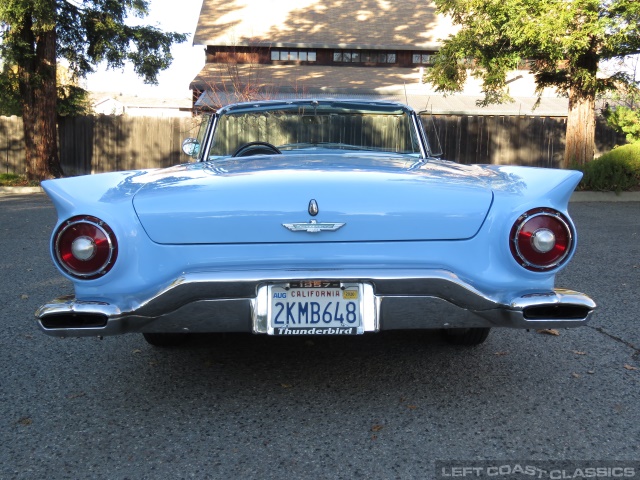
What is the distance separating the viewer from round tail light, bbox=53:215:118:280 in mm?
2822

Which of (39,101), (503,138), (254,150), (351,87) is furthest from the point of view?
(351,87)

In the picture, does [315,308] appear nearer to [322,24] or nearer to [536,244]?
[536,244]

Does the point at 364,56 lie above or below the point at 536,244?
above

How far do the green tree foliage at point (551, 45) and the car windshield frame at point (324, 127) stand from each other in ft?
32.8

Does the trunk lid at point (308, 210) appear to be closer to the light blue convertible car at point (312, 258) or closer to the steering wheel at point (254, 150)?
the light blue convertible car at point (312, 258)

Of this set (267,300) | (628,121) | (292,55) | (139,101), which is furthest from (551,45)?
(139,101)

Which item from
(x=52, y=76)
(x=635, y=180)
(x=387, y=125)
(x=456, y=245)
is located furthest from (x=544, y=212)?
(x=52, y=76)

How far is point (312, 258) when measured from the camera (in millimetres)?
2777

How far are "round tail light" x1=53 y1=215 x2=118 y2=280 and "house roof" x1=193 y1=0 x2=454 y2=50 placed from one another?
75.9ft

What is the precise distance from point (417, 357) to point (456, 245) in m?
1.19

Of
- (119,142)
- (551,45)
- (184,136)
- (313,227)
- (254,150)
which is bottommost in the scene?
(313,227)

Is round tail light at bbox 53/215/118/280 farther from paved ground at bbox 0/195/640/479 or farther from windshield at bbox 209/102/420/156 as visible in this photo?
windshield at bbox 209/102/420/156

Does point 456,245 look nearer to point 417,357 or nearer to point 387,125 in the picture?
point 417,357

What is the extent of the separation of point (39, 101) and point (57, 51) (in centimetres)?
172
